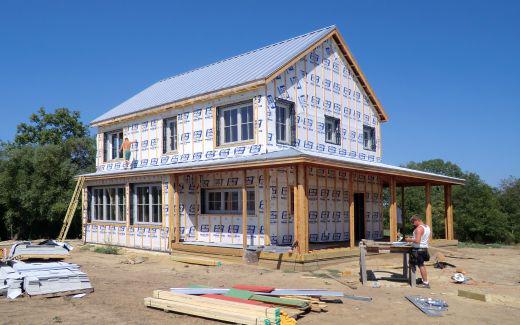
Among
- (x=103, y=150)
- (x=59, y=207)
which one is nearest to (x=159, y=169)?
(x=103, y=150)

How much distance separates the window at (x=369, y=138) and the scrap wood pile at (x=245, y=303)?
40.8 ft

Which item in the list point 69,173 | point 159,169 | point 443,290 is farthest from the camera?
point 69,173

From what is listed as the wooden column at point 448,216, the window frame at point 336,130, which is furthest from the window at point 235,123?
the wooden column at point 448,216

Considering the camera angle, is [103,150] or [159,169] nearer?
[159,169]

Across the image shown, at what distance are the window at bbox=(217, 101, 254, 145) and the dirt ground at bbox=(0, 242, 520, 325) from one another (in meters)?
4.62

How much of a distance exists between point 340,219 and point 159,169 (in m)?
7.35

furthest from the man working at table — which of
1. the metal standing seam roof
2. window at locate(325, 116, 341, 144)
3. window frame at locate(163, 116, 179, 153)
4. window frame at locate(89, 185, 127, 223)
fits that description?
window frame at locate(89, 185, 127, 223)

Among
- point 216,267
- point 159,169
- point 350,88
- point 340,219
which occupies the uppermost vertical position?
point 350,88

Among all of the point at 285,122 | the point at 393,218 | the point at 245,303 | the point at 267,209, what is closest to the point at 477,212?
the point at 393,218

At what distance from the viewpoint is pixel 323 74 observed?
720 inches

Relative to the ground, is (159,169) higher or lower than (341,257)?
higher

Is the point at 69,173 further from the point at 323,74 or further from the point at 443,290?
the point at 443,290

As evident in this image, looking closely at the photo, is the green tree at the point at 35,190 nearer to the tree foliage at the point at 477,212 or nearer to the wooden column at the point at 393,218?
the wooden column at the point at 393,218

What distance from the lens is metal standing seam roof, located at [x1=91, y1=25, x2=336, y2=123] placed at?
16922 mm
